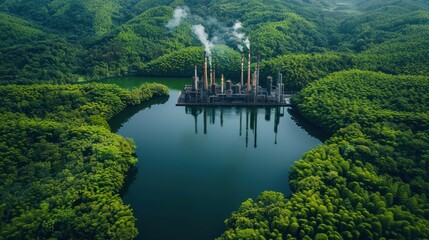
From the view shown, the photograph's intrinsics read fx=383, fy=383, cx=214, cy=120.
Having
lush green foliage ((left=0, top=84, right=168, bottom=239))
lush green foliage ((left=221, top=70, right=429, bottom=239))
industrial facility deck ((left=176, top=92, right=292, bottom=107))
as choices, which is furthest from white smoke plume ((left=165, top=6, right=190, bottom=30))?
lush green foliage ((left=221, top=70, right=429, bottom=239))

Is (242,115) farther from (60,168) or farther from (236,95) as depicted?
(60,168)

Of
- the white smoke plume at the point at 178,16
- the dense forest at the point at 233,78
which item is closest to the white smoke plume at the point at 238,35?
the dense forest at the point at 233,78

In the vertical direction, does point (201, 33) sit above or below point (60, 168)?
above

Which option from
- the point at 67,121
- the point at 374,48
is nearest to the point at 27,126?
the point at 67,121

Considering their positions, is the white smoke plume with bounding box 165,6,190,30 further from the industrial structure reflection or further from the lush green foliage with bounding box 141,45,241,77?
the industrial structure reflection

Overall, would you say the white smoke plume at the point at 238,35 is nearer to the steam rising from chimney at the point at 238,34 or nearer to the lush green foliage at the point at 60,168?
the steam rising from chimney at the point at 238,34

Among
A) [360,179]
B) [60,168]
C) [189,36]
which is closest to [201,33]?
[189,36]
